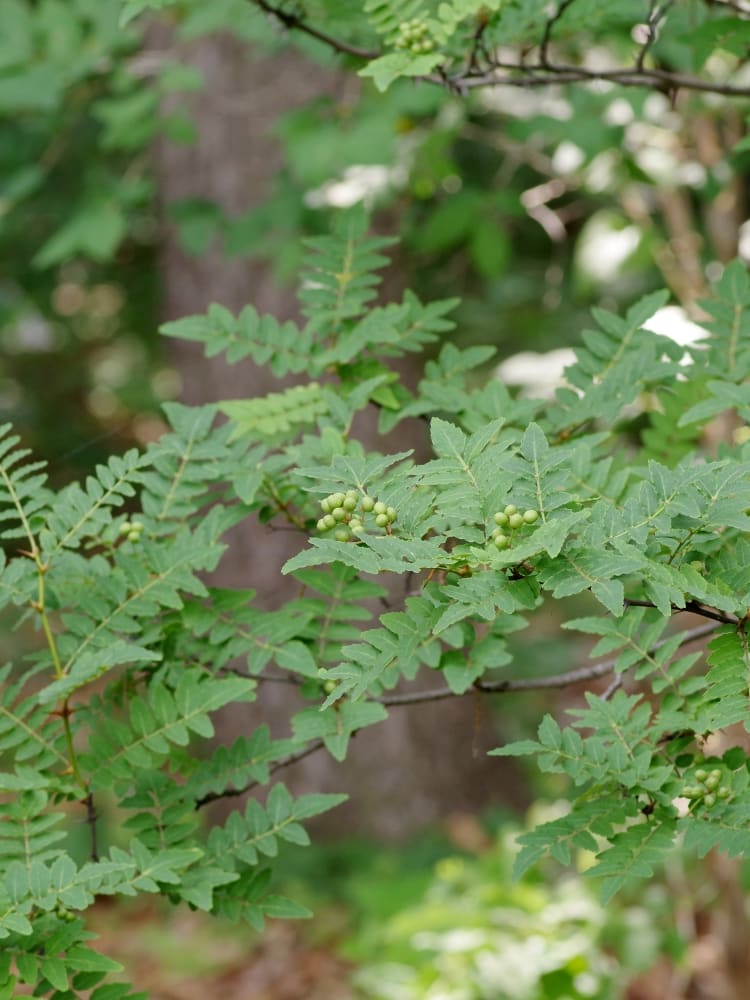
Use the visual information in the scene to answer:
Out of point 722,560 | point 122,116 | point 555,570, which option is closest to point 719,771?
point 722,560

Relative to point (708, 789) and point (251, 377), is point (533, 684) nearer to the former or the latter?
point (708, 789)

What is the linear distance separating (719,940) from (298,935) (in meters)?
1.73

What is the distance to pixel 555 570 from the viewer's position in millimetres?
1034

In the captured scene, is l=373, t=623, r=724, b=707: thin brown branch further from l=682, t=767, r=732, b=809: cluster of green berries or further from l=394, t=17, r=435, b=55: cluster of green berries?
l=394, t=17, r=435, b=55: cluster of green berries

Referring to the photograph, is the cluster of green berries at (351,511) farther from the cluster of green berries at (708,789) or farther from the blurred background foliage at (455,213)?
the blurred background foliage at (455,213)

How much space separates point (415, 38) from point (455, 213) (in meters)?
2.11

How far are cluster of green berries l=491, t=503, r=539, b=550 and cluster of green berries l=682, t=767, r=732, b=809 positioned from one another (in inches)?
14.2

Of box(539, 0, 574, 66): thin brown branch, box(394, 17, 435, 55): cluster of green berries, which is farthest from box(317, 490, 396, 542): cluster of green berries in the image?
box(539, 0, 574, 66): thin brown branch

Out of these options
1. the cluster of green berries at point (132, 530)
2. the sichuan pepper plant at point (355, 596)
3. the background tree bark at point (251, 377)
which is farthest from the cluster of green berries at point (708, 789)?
the background tree bark at point (251, 377)

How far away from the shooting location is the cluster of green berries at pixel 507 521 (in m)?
1.03

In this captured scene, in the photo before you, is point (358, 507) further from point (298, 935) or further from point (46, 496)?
point (298, 935)

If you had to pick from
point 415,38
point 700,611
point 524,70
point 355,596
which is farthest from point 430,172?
point 700,611

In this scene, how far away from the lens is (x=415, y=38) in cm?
141

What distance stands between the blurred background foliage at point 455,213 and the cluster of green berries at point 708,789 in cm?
112
